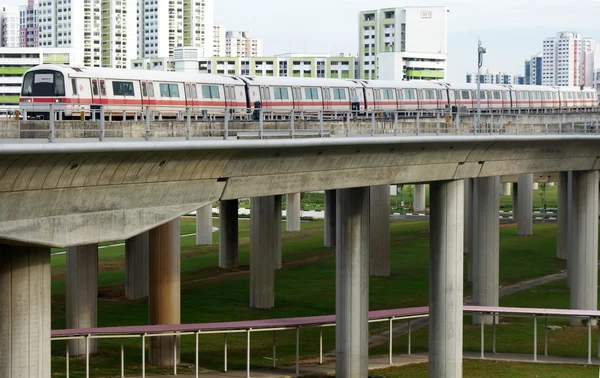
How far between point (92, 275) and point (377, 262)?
26.0m

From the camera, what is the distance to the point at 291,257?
75750 millimetres

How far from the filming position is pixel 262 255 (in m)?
53.9

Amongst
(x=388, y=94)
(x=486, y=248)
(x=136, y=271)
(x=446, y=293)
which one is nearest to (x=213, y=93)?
(x=136, y=271)

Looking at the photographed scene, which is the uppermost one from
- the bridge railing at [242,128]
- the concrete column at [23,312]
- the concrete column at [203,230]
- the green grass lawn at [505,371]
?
the bridge railing at [242,128]

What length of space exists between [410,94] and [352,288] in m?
35.4

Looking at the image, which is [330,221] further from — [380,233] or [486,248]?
[486,248]

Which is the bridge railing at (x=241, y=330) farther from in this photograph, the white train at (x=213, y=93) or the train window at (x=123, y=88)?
the train window at (x=123, y=88)

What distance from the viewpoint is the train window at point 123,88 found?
48.8 m

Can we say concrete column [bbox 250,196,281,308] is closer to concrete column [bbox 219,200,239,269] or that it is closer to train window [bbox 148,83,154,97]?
train window [bbox 148,83,154,97]

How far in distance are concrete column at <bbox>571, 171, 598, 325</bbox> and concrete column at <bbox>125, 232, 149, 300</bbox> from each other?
72.2ft

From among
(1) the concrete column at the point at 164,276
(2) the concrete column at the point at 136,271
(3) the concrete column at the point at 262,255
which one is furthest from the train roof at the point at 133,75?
(1) the concrete column at the point at 164,276

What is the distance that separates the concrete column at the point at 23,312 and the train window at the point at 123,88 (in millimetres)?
23832

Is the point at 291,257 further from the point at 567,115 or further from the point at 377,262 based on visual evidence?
the point at 567,115

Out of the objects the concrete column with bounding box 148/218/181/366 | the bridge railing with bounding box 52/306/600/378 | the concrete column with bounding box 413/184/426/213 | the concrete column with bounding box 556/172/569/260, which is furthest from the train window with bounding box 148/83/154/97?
the concrete column with bounding box 413/184/426/213
